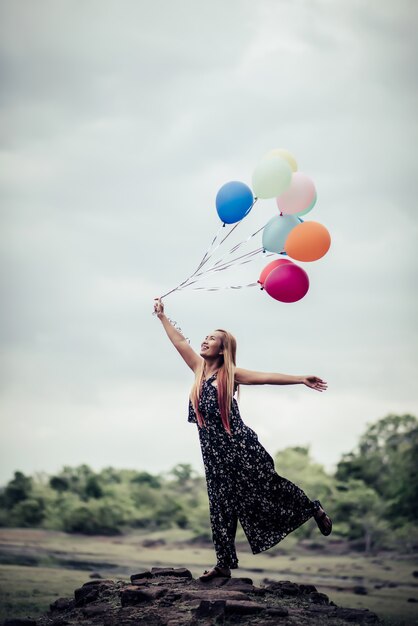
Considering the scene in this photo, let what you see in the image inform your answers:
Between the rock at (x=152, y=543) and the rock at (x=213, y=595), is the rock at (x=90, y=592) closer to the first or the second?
the rock at (x=213, y=595)

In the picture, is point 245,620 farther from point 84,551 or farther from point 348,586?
point 84,551

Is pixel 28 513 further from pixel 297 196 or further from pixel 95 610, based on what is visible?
pixel 297 196

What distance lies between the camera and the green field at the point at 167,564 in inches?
501

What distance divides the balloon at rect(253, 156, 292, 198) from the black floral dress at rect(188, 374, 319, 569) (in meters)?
2.00

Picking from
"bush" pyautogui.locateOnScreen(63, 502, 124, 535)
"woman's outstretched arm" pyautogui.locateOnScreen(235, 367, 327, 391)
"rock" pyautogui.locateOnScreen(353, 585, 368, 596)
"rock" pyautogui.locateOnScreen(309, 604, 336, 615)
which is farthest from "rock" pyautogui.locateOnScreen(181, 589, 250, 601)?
"bush" pyautogui.locateOnScreen(63, 502, 124, 535)

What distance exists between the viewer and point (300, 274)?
292 inches

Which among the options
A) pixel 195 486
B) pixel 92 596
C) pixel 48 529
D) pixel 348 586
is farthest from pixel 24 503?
pixel 92 596

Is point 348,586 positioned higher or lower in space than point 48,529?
lower

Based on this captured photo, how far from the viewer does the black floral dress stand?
718 centimetres

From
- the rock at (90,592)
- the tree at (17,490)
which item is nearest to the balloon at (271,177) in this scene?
the rock at (90,592)

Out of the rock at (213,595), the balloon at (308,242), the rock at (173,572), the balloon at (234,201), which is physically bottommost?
the rock at (213,595)

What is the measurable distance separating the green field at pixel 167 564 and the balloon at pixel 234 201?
16.8 feet

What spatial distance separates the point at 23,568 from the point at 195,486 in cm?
1298

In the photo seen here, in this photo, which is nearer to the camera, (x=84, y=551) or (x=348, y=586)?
(x=348, y=586)
